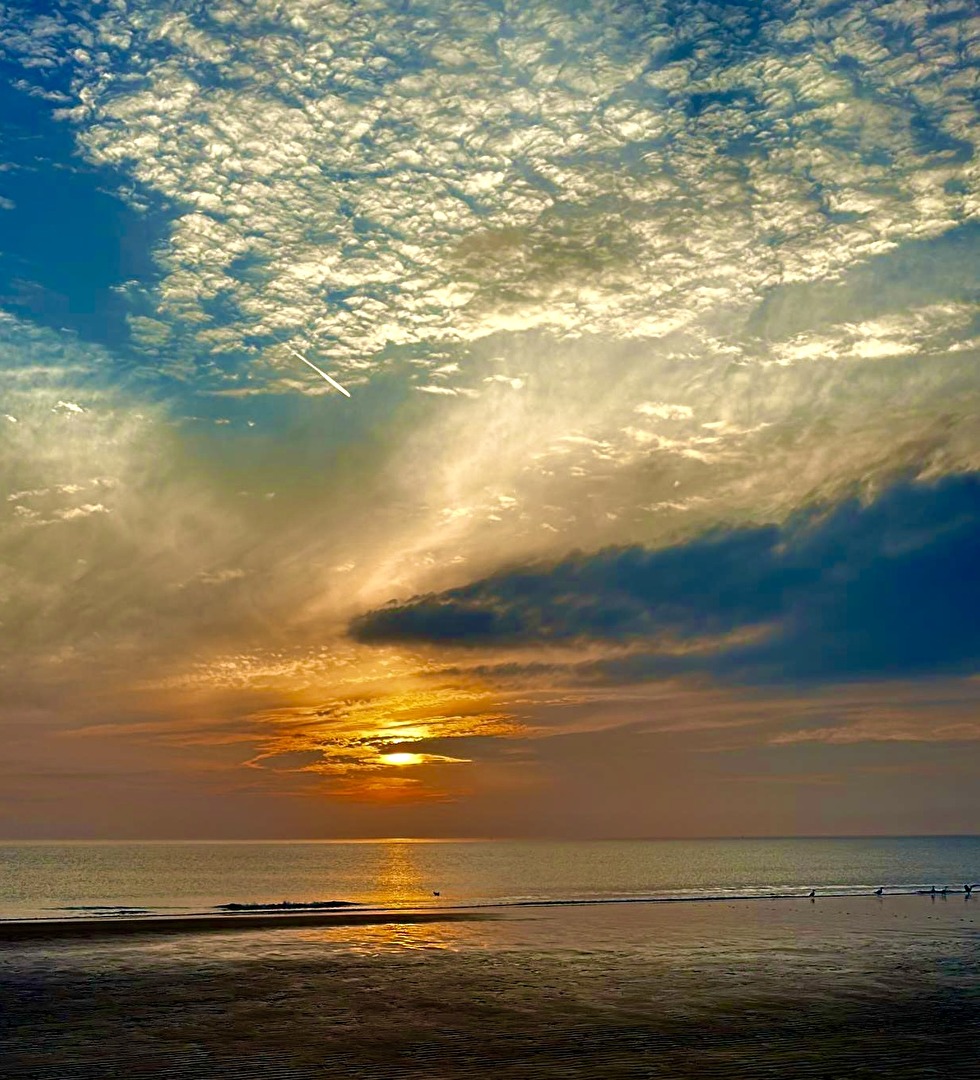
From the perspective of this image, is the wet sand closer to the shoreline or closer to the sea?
the shoreline

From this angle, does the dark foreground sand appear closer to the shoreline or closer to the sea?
the sea

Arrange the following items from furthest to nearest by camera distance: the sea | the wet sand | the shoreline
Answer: the shoreline < the wet sand < the sea

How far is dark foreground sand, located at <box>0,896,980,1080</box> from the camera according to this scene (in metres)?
30.6

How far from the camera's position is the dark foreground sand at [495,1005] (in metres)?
30.6

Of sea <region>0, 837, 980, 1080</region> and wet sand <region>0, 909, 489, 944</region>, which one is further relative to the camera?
wet sand <region>0, 909, 489, 944</region>

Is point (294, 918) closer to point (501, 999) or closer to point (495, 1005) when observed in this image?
point (501, 999)

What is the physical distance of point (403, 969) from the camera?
50156mm

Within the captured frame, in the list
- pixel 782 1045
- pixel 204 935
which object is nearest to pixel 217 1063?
pixel 782 1045

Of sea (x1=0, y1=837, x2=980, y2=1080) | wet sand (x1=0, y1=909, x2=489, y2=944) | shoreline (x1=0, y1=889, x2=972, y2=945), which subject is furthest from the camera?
shoreline (x1=0, y1=889, x2=972, y2=945)

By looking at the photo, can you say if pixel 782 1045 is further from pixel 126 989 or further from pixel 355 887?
pixel 355 887

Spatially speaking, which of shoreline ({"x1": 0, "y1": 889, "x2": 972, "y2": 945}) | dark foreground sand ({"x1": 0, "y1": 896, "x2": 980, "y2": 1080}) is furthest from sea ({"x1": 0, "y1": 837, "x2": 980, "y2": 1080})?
shoreline ({"x1": 0, "y1": 889, "x2": 972, "y2": 945})

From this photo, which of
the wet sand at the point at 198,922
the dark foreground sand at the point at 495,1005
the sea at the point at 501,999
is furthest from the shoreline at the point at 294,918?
the dark foreground sand at the point at 495,1005

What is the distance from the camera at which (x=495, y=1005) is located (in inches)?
1565

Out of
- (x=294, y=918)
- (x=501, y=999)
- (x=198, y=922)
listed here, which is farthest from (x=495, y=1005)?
(x=294, y=918)
